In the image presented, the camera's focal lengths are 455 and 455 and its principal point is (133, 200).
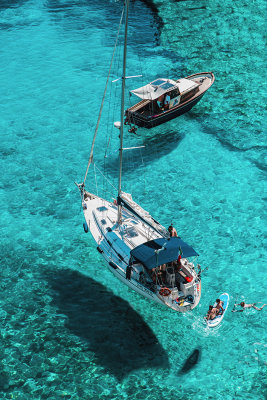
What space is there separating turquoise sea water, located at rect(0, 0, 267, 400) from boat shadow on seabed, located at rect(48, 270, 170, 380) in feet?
0.24

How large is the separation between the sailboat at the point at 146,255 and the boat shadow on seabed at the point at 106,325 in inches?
98.9

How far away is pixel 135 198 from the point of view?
114 feet

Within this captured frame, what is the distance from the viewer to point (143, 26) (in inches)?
2366

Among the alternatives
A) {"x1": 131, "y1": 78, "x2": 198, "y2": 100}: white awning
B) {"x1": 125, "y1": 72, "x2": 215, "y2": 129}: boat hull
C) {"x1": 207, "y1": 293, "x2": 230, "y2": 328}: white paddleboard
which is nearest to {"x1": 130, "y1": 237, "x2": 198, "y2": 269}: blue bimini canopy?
{"x1": 207, "y1": 293, "x2": 230, "y2": 328}: white paddleboard

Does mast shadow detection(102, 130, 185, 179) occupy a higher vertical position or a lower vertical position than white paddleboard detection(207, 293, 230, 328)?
higher

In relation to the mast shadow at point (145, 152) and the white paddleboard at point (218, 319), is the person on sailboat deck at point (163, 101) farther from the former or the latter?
Answer: the white paddleboard at point (218, 319)

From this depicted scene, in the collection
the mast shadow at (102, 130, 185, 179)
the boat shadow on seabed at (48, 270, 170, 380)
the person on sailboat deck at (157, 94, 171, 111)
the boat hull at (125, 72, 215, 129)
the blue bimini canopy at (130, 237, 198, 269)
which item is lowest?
the boat shadow on seabed at (48, 270, 170, 380)

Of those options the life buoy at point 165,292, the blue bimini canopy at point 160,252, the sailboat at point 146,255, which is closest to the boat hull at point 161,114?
the sailboat at point 146,255

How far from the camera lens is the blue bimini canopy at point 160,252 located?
23406mm

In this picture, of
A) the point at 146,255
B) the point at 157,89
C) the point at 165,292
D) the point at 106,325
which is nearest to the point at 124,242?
the point at 146,255

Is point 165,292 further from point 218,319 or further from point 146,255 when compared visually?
point 218,319

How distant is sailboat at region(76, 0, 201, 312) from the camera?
2344cm

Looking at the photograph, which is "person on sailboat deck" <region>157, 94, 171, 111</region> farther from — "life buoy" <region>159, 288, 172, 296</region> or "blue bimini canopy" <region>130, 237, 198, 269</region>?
"life buoy" <region>159, 288, 172, 296</region>

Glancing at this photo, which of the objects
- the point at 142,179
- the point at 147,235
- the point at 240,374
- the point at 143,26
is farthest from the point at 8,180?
the point at 143,26
